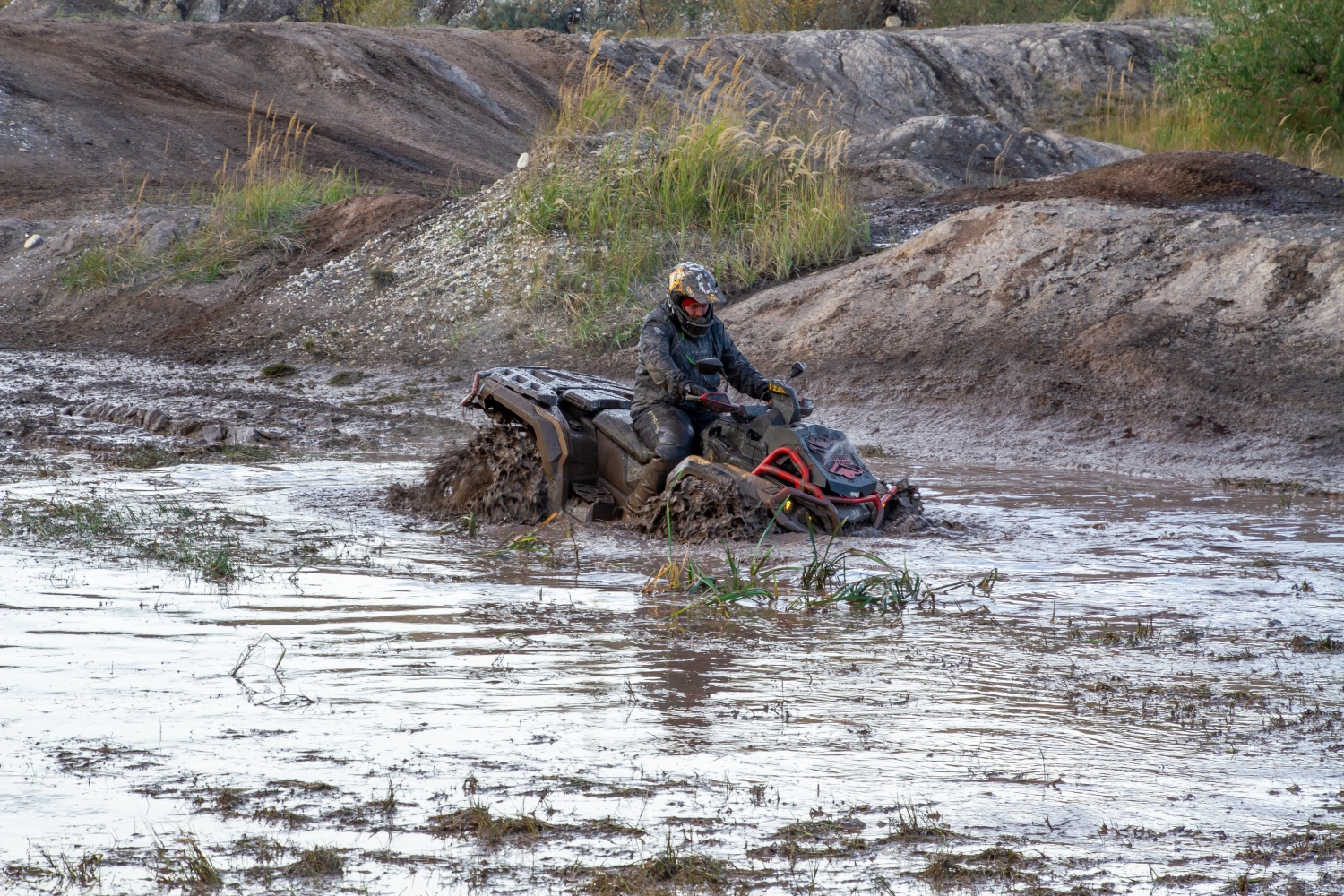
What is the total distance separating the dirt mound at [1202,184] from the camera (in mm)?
16438

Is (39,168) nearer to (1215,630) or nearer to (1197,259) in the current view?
(1197,259)

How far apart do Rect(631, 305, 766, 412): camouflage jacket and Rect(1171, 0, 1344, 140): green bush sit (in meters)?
15.2

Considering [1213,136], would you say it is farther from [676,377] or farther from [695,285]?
[676,377]

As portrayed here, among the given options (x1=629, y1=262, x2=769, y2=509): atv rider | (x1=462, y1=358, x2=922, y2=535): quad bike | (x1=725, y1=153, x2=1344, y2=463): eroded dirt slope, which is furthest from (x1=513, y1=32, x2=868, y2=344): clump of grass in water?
(x1=629, y1=262, x2=769, y2=509): atv rider

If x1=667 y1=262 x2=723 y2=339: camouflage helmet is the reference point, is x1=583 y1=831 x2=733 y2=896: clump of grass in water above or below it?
below

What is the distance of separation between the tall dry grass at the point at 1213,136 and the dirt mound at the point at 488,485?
1501cm

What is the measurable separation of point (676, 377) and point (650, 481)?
2.28 feet

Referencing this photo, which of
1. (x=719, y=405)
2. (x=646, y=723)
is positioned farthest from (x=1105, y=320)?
(x=646, y=723)

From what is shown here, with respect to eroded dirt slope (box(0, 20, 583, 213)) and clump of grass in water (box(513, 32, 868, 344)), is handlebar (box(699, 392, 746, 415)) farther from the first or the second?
eroded dirt slope (box(0, 20, 583, 213))

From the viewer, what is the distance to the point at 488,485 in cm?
936

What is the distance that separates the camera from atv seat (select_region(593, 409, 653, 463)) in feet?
28.3

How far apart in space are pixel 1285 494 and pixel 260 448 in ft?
27.9

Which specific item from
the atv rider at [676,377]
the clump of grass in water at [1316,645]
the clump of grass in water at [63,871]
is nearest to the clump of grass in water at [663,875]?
the clump of grass in water at [63,871]

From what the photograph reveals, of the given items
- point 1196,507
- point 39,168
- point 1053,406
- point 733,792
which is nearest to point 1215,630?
point 733,792
